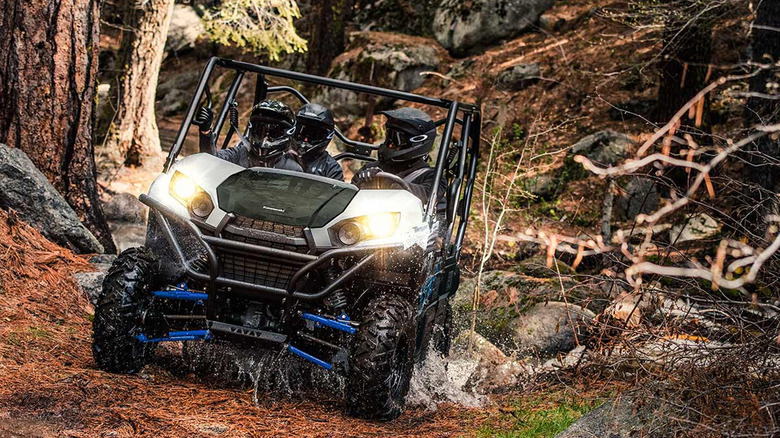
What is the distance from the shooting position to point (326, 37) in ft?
68.4

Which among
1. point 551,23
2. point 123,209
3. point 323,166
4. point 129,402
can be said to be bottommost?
point 123,209

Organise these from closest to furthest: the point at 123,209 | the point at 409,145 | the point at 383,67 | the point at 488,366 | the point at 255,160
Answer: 1. the point at 255,160
2. the point at 409,145
3. the point at 488,366
4. the point at 123,209
5. the point at 383,67

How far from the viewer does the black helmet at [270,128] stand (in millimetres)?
6023

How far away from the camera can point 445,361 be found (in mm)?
6707

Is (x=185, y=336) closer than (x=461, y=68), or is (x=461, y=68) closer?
(x=185, y=336)

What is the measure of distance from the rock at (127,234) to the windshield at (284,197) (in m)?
4.68

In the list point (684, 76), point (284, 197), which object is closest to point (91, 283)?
point (284, 197)

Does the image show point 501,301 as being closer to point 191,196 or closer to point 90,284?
point 90,284

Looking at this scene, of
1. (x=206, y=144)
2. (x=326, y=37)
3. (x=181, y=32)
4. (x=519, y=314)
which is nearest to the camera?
(x=206, y=144)

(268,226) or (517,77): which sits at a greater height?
(517,77)

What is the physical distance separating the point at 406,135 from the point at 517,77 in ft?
33.7

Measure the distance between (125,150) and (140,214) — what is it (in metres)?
2.21

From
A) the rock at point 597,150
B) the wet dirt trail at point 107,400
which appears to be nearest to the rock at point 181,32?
the rock at point 597,150

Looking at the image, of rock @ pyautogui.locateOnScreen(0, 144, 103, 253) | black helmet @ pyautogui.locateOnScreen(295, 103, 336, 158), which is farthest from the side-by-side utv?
rock @ pyautogui.locateOnScreen(0, 144, 103, 253)
